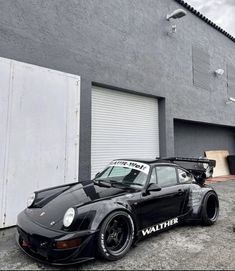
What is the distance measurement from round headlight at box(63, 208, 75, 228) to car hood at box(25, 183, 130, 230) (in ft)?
0.22

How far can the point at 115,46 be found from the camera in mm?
7156

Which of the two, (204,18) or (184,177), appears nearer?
(184,177)

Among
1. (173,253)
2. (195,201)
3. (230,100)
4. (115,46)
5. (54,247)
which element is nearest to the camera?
(54,247)

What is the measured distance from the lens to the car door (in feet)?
11.5

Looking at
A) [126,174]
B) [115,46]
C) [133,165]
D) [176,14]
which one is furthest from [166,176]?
[176,14]

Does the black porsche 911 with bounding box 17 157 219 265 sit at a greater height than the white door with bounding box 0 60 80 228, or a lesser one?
lesser

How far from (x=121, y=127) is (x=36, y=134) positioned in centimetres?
310

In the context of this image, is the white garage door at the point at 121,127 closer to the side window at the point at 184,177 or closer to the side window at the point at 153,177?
the side window at the point at 184,177

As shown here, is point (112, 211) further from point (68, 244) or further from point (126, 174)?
point (126, 174)

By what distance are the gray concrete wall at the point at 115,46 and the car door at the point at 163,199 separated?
8.29 ft

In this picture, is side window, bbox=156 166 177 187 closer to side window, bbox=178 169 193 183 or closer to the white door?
side window, bbox=178 169 193 183

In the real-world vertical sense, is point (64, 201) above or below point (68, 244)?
above

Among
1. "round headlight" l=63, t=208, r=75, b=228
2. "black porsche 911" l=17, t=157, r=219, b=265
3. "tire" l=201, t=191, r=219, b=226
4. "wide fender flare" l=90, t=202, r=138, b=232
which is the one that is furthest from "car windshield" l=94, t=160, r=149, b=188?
"tire" l=201, t=191, r=219, b=226

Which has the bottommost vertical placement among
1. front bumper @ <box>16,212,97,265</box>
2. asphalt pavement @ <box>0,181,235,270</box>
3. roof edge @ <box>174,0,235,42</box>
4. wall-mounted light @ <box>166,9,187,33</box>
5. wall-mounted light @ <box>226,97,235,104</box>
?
asphalt pavement @ <box>0,181,235,270</box>
